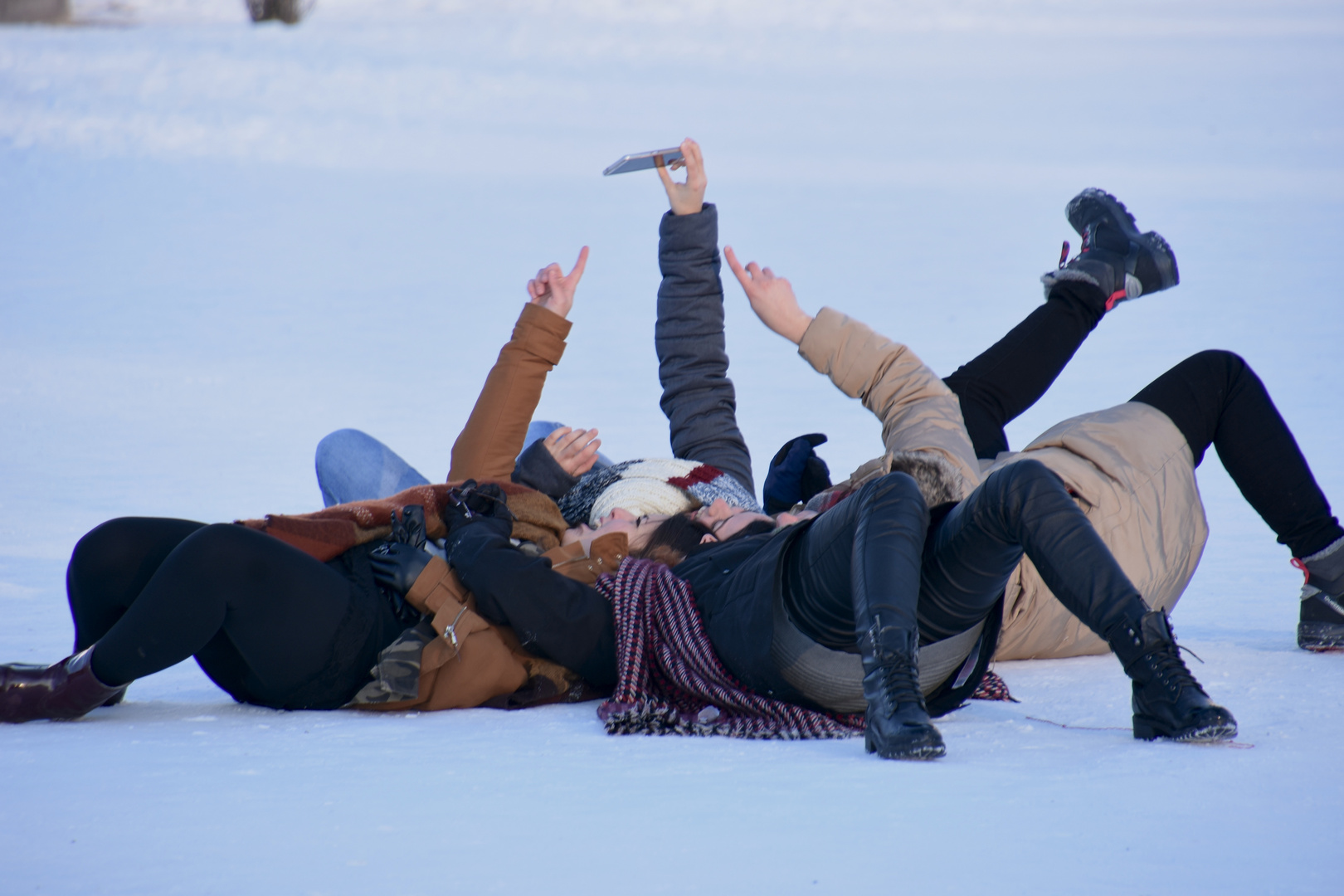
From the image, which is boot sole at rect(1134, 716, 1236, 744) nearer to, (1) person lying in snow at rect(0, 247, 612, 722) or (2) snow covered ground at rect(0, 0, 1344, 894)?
(2) snow covered ground at rect(0, 0, 1344, 894)

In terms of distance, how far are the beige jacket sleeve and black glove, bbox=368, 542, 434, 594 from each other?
0.84 metres

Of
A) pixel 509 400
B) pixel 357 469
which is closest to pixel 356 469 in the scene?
pixel 357 469

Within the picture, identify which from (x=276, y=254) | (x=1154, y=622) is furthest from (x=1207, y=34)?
(x=1154, y=622)

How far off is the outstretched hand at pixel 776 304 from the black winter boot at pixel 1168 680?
1020 mm

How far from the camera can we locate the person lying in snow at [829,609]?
193 cm

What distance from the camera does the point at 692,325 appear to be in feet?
11.0

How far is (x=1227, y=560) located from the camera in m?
3.64

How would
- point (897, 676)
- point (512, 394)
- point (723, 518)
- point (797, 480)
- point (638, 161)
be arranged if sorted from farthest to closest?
point (638, 161)
point (797, 480)
point (512, 394)
point (723, 518)
point (897, 676)

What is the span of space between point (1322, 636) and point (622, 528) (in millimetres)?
1337

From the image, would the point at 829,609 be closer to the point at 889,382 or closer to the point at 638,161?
the point at 889,382

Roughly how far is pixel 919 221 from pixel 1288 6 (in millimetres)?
13285

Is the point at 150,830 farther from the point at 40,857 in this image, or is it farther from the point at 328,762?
the point at 328,762

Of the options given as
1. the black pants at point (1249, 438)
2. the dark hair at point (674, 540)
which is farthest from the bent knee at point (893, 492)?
the black pants at point (1249, 438)

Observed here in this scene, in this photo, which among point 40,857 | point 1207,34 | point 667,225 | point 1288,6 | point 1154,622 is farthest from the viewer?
point 1288,6
